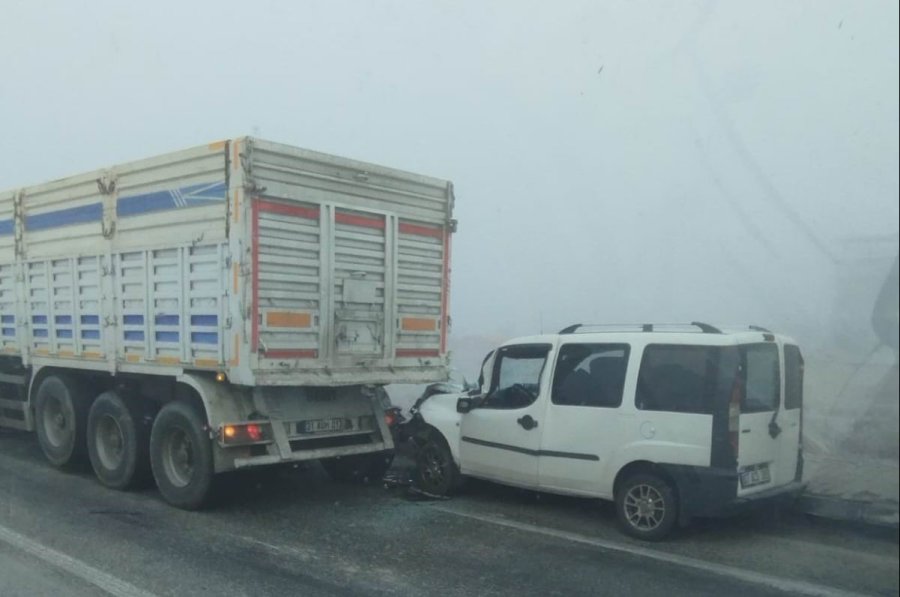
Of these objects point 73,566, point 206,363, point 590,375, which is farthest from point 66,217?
point 590,375

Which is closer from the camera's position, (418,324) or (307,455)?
(307,455)

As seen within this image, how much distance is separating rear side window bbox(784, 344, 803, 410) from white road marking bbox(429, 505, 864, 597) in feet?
4.78

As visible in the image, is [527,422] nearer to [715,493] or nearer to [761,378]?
[715,493]

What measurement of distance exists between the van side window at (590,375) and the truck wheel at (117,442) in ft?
13.9

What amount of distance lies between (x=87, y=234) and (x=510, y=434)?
4.98 meters

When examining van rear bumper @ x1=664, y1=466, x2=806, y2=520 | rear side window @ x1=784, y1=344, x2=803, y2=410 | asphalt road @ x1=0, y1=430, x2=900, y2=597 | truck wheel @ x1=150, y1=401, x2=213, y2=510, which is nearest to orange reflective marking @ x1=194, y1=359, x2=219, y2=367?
truck wheel @ x1=150, y1=401, x2=213, y2=510

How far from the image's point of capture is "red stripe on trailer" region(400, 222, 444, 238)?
8969 mm

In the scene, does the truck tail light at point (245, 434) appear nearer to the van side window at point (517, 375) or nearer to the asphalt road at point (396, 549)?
the asphalt road at point (396, 549)

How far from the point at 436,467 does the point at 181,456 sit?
8.13 ft

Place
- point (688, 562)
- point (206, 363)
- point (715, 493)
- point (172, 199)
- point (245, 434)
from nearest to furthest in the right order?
point (688, 562) → point (715, 493) → point (245, 434) → point (206, 363) → point (172, 199)

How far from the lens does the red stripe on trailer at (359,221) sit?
27.1 ft

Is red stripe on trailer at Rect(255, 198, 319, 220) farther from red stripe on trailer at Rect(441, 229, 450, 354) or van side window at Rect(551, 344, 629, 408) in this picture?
van side window at Rect(551, 344, 629, 408)

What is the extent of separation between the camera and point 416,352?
9.18m

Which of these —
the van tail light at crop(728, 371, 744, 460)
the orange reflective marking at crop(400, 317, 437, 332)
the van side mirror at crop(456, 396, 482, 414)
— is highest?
the orange reflective marking at crop(400, 317, 437, 332)
